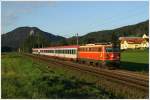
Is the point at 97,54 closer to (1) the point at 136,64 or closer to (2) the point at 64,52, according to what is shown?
(1) the point at 136,64

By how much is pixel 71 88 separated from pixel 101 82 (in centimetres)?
367

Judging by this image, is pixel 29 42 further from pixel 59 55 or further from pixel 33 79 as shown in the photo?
pixel 33 79

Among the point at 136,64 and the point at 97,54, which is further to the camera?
the point at 136,64

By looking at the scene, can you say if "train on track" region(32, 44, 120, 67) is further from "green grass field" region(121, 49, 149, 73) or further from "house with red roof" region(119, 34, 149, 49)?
"house with red roof" region(119, 34, 149, 49)

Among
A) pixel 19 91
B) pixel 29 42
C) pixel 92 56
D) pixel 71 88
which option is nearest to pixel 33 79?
pixel 71 88

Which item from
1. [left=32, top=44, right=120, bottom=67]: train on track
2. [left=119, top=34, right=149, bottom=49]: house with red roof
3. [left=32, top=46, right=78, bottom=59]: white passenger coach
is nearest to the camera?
[left=32, top=44, right=120, bottom=67]: train on track

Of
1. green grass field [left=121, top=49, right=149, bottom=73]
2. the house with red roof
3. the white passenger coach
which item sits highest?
the house with red roof

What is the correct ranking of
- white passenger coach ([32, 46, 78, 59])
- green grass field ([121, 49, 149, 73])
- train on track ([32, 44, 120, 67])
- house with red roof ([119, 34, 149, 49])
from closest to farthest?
green grass field ([121, 49, 149, 73])
train on track ([32, 44, 120, 67])
white passenger coach ([32, 46, 78, 59])
house with red roof ([119, 34, 149, 49])

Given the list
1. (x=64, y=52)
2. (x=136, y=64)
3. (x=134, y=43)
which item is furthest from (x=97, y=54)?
(x=134, y=43)

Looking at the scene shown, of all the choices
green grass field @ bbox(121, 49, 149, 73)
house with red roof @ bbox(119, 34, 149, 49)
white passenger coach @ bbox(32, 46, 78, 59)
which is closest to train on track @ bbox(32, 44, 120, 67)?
white passenger coach @ bbox(32, 46, 78, 59)

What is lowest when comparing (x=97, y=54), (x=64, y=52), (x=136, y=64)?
(x=136, y=64)

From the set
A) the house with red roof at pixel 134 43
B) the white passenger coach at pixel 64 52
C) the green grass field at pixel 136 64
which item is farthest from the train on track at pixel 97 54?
the house with red roof at pixel 134 43

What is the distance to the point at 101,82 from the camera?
2008 cm

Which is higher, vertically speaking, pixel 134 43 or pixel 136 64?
pixel 134 43
